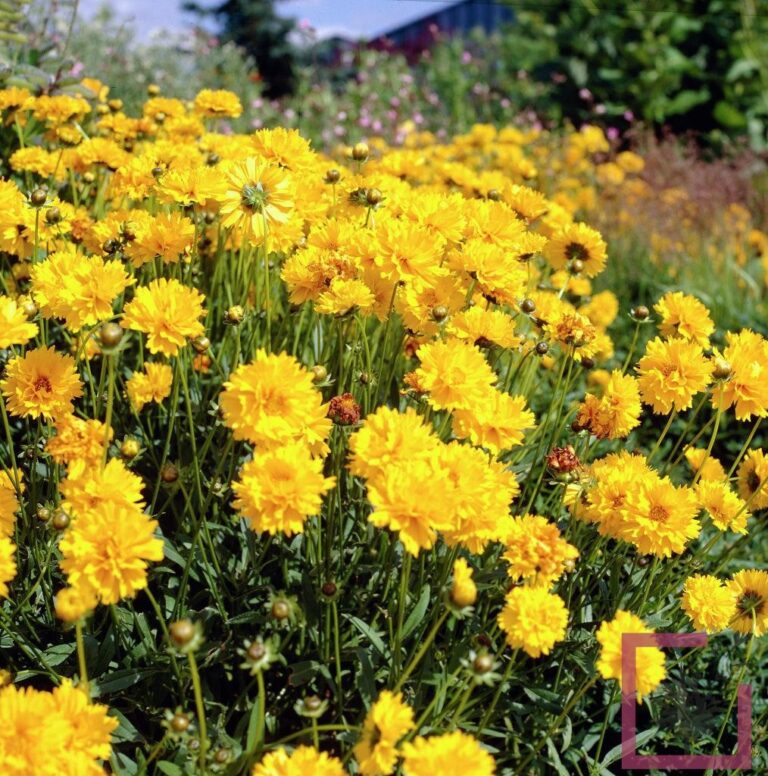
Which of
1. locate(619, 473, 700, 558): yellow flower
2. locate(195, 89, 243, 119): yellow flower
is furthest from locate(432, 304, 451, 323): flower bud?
locate(195, 89, 243, 119): yellow flower

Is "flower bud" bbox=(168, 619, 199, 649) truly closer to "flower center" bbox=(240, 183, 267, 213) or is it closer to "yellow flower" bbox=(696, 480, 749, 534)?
"flower center" bbox=(240, 183, 267, 213)

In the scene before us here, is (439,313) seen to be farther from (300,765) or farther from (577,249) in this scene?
(300,765)

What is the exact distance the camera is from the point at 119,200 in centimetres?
262

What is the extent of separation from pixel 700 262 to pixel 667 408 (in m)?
3.29

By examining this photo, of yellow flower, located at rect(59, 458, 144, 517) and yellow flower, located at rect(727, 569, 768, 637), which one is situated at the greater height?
yellow flower, located at rect(59, 458, 144, 517)

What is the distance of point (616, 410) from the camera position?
187 cm

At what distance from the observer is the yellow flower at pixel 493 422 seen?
1.49 m

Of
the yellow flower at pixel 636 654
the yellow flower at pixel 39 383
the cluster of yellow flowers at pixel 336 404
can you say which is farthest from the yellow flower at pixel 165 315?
the yellow flower at pixel 636 654

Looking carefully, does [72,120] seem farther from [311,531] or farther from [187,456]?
[311,531]

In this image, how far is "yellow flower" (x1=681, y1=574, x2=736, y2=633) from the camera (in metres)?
1.63

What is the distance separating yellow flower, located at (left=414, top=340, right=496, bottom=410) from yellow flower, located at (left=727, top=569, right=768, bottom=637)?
0.75 meters

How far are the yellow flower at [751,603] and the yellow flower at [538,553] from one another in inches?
21.7

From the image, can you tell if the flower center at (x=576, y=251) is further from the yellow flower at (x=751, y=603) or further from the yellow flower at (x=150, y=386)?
the yellow flower at (x=150, y=386)

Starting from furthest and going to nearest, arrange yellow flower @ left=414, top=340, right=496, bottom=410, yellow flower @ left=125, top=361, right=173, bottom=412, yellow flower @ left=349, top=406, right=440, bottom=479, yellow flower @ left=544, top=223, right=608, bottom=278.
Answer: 1. yellow flower @ left=544, top=223, right=608, bottom=278
2. yellow flower @ left=125, top=361, right=173, bottom=412
3. yellow flower @ left=414, top=340, right=496, bottom=410
4. yellow flower @ left=349, top=406, right=440, bottom=479
